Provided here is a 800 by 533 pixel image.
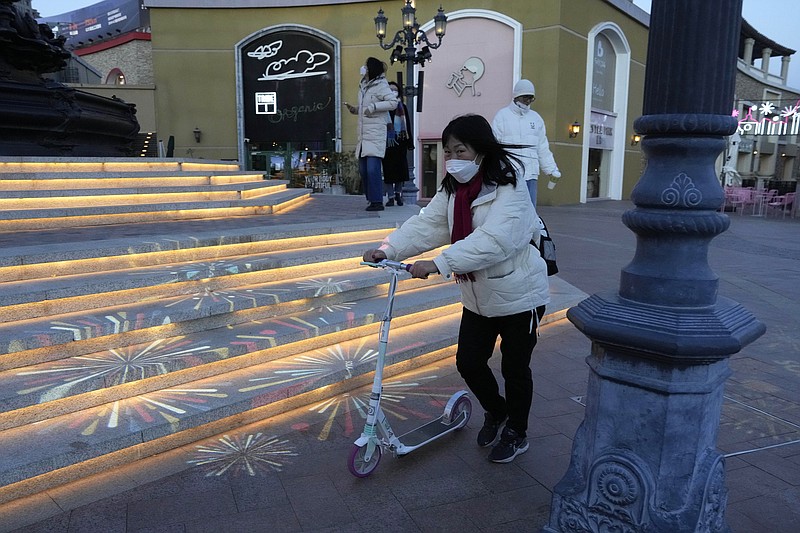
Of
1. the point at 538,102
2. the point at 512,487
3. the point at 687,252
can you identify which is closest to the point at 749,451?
the point at 512,487

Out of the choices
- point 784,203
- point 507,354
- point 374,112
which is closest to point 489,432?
point 507,354

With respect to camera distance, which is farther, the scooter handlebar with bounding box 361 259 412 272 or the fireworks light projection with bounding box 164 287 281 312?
the fireworks light projection with bounding box 164 287 281 312

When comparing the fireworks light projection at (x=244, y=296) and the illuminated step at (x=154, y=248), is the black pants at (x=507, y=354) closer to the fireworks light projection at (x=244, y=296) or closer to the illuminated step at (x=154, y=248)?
the fireworks light projection at (x=244, y=296)

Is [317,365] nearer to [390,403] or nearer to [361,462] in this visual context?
[390,403]

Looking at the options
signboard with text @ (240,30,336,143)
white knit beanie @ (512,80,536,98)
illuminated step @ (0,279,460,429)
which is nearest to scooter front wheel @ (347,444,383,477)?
illuminated step @ (0,279,460,429)

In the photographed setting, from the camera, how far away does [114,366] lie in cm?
325

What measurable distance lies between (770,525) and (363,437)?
71.8 inches

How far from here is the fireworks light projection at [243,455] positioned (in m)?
2.86

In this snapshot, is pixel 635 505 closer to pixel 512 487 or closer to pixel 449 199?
pixel 512 487

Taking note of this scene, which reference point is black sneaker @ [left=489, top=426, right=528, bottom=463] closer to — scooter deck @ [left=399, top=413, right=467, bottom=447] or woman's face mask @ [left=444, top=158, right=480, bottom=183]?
scooter deck @ [left=399, top=413, right=467, bottom=447]

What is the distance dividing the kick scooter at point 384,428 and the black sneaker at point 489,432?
0.56 ft

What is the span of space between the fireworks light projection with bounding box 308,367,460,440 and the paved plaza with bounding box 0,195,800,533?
0.01m

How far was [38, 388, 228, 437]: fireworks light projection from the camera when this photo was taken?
2873 millimetres

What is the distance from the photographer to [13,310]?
352 centimetres
